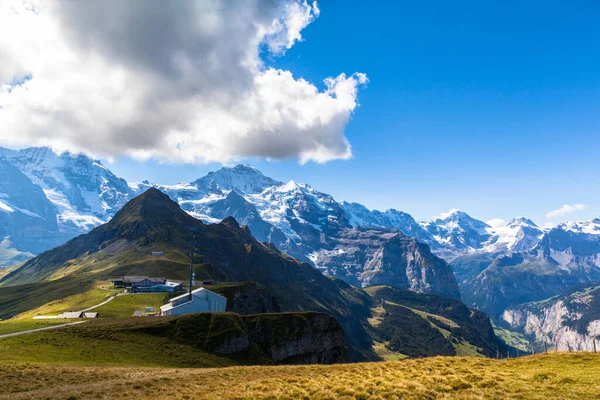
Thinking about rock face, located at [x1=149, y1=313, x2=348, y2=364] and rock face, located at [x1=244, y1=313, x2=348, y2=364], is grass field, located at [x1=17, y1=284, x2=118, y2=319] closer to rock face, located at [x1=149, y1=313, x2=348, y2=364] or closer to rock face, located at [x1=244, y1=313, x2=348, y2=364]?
rock face, located at [x1=149, y1=313, x2=348, y2=364]

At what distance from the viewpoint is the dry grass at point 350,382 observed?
30281mm

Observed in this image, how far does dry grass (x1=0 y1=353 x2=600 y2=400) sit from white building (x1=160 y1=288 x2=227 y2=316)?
6115 cm

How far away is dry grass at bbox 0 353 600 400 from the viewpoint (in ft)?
99.3

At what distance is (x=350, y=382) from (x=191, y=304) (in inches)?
3316

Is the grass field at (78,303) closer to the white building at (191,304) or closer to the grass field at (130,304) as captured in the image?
the grass field at (130,304)

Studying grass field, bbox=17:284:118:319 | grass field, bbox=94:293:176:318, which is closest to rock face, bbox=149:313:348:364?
grass field, bbox=94:293:176:318

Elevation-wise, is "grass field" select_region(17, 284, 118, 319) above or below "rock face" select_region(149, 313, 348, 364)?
above

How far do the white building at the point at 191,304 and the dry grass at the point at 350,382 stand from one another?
61.1 metres

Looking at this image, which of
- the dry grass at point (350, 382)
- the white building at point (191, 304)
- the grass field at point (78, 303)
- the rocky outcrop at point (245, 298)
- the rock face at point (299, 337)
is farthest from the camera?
the rocky outcrop at point (245, 298)

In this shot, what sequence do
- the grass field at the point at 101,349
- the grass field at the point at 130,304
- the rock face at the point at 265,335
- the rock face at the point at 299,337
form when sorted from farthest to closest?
the grass field at the point at 130,304 → the rock face at the point at 299,337 → the rock face at the point at 265,335 → the grass field at the point at 101,349

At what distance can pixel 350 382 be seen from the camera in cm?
3409

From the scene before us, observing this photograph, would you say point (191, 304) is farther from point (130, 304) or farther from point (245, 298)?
point (245, 298)

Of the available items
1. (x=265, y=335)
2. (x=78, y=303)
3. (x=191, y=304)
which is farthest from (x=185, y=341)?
(x=78, y=303)

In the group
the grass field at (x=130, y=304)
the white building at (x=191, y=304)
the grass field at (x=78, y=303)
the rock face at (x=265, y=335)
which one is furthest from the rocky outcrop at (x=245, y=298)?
the rock face at (x=265, y=335)
